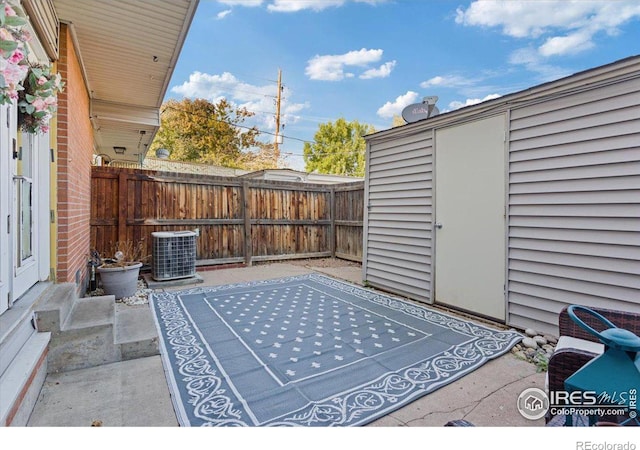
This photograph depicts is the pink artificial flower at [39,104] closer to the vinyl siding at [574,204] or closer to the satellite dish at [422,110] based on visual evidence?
the vinyl siding at [574,204]

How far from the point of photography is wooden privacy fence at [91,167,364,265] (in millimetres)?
5285

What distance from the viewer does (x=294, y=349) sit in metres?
2.71

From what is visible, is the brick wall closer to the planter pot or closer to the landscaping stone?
the planter pot

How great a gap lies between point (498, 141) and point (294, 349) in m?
2.92

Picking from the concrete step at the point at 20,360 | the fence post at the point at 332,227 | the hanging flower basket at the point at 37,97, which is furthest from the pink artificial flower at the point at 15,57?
the fence post at the point at 332,227

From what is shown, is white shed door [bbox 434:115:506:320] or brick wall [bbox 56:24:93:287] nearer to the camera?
brick wall [bbox 56:24:93:287]

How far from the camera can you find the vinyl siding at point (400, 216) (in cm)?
421

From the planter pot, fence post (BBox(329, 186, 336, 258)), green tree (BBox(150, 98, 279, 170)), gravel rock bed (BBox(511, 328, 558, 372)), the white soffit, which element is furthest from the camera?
green tree (BBox(150, 98, 279, 170))

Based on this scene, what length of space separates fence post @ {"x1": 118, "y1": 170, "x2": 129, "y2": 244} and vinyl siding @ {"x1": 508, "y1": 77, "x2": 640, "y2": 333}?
18.1 feet

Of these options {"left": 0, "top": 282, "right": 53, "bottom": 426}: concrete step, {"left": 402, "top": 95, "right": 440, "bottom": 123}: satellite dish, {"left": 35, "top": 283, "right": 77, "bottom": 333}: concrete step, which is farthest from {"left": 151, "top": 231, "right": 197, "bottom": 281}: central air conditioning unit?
{"left": 402, "top": 95, "right": 440, "bottom": 123}: satellite dish

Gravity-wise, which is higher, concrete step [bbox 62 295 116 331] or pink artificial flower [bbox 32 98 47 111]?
pink artificial flower [bbox 32 98 47 111]

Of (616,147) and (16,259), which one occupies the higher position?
(616,147)
